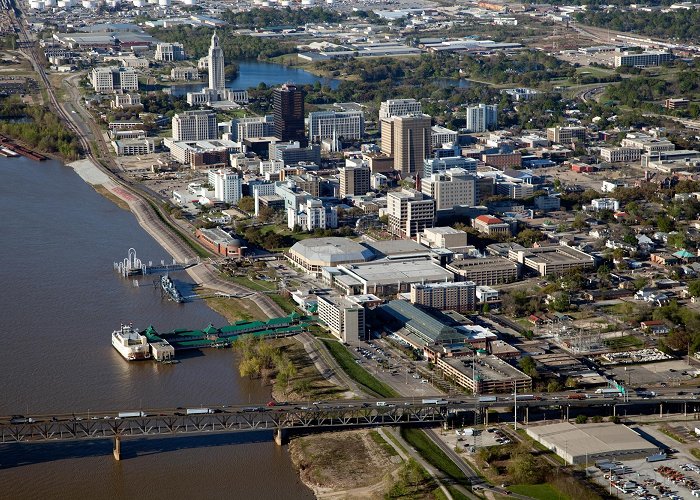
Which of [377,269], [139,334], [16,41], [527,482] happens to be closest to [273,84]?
[16,41]

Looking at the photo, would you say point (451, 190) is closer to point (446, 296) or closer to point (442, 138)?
point (446, 296)

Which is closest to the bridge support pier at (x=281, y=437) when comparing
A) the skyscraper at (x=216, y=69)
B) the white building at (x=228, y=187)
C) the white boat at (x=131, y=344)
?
the white boat at (x=131, y=344)

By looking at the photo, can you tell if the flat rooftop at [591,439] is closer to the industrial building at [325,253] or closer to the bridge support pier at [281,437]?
the bridge support pier at [281,437]

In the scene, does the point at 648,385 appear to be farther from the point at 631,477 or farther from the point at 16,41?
the point at 16,41

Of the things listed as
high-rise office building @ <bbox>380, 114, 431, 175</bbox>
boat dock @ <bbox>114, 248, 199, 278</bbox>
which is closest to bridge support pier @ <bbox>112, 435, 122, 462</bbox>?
boat dock @ <bbox>114, 248, 199, 278</bbox>

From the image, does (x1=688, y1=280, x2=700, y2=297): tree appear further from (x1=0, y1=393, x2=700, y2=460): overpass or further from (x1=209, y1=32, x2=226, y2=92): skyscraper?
(x1=209, y1=32, x2=226, y2=92): skyscraper

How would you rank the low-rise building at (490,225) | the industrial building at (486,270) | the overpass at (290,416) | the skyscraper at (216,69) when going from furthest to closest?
the skyscraper at (216,69) → the low-rise building at (490,225) → the industrial building at (486,270) → the overpass at (290,416)
